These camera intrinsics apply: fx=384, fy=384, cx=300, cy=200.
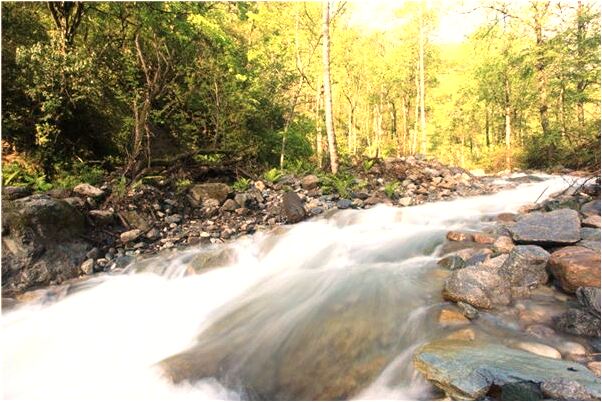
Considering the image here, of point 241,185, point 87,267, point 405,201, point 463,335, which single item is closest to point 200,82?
point 241,185

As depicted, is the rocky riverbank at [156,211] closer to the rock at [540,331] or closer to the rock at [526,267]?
the rock at [526,267]

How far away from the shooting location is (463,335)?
3.90 metres

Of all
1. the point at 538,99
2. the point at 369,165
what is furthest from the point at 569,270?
the point at 538,99

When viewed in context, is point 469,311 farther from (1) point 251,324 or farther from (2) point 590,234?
(1) point 251,324

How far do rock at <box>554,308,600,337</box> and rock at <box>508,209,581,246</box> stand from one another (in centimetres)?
151

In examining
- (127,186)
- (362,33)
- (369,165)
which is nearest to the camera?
(127,186)

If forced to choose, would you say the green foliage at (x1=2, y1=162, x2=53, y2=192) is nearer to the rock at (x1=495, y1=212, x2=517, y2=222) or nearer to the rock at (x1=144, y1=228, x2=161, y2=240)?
the rock at (x1=144, y1=228, x2=161, y2=240)

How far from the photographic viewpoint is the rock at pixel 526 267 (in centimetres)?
464

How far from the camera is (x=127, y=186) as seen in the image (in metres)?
8.91

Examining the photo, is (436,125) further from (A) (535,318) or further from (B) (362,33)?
(A) (535,318)

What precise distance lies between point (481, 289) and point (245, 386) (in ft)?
9.30

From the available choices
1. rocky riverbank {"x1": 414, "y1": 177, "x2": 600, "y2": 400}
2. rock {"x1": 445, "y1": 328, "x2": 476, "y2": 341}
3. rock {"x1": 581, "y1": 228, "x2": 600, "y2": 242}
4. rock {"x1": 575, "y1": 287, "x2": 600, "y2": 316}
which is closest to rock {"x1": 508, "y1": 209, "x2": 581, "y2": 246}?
rocky riverbank {"x1": 414, "y1": 177, "x2": 600, "y2": 400}

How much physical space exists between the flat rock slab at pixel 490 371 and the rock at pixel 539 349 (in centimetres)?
24

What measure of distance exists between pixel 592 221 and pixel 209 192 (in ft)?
25.7
